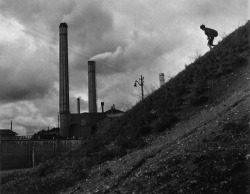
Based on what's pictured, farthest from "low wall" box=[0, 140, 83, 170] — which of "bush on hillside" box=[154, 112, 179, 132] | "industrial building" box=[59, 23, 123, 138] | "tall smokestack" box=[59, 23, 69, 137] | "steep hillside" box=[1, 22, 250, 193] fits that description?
"bush on hillside" box=[154, 112, 179, 132]

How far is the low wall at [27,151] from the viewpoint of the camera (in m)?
33.0

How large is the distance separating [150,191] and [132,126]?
9.91 m

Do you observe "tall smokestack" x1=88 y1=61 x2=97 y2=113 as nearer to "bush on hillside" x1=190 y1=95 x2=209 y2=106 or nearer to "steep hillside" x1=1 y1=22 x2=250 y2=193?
"steep hillside" x1=1 y1=22 x2=250 y2=193

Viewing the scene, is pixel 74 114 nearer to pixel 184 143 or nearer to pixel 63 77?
pixel 63 77

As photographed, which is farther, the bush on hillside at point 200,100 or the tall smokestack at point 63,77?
the tall smokestack at point 63,77

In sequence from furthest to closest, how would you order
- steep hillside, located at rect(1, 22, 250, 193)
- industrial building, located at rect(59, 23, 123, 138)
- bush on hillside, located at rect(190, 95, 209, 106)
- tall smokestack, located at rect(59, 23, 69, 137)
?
industrial building, located at rect(59, 23, 123, 138)
tall smokestack, located at rect(59, 23, 69, 137)
bush on hillside, located at rect(190, 95, 209, 106)
steep hillside, located at rect(1, 22, 250, 193)

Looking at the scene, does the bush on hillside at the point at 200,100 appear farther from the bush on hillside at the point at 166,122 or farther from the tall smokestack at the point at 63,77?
the tall smokestack at the point at 63,77

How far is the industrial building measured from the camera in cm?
4206

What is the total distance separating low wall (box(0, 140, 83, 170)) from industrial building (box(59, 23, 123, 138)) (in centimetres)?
652

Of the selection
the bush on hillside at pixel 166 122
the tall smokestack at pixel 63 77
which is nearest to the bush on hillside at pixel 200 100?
the bush on hillside at pixel 166 122

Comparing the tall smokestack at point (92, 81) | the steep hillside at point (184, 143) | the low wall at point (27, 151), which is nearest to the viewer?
the steep hillside at point (184, 143)

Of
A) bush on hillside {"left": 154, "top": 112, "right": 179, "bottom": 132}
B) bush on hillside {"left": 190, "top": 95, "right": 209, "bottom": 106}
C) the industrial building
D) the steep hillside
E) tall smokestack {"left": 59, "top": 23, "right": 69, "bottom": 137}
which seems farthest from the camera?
the industrial building

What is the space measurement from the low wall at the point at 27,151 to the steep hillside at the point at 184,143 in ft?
47.7

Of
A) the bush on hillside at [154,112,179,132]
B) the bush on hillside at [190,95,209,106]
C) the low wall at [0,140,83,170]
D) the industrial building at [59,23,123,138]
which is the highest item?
the industrial building at [59,23,123,138]
